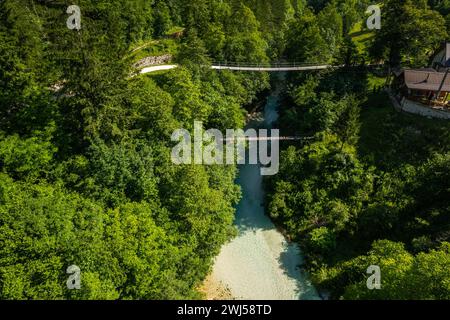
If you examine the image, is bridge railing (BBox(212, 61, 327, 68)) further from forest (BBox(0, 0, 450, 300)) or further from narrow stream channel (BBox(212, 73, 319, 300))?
narrow stream channel (BBox(212, 73, 319, 300))

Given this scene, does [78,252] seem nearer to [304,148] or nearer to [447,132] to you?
[304,148]

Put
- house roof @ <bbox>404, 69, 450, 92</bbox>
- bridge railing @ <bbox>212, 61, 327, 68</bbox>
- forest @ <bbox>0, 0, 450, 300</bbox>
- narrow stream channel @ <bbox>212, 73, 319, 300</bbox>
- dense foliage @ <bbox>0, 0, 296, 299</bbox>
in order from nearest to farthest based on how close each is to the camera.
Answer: dense foliage @ <bbox>0, 0, 296, 299</bbox>
forest @ <bbox>0, 0, 450, 300</bbox>
narrow stream channel @ <bbox>212, 73, 319, 300</bbox>
house roof @ <bbox>404, 69, 450, 92</bbox>
bridge railing @ <bbox>212, 61, 327, 68</bbox>

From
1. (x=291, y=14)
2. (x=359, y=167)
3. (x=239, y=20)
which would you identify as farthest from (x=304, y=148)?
(x=291, y=14)

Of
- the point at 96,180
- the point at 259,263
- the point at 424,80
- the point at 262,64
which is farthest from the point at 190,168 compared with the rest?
the point at 424,80

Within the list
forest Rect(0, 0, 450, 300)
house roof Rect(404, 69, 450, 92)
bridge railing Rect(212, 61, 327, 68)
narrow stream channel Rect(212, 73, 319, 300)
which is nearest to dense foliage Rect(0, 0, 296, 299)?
forest Rect(0, 0, 450, 300)

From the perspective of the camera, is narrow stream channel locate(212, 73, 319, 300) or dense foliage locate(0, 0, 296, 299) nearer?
dense foliage locate(0, 0, 296, 299)

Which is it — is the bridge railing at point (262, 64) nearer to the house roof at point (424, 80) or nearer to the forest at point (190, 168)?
the forest at point (190, 168)

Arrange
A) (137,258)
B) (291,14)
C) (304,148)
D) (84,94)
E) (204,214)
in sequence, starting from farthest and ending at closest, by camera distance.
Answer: (291,14) → (304,148) → (204,214) → (84,94) → (137,258)
